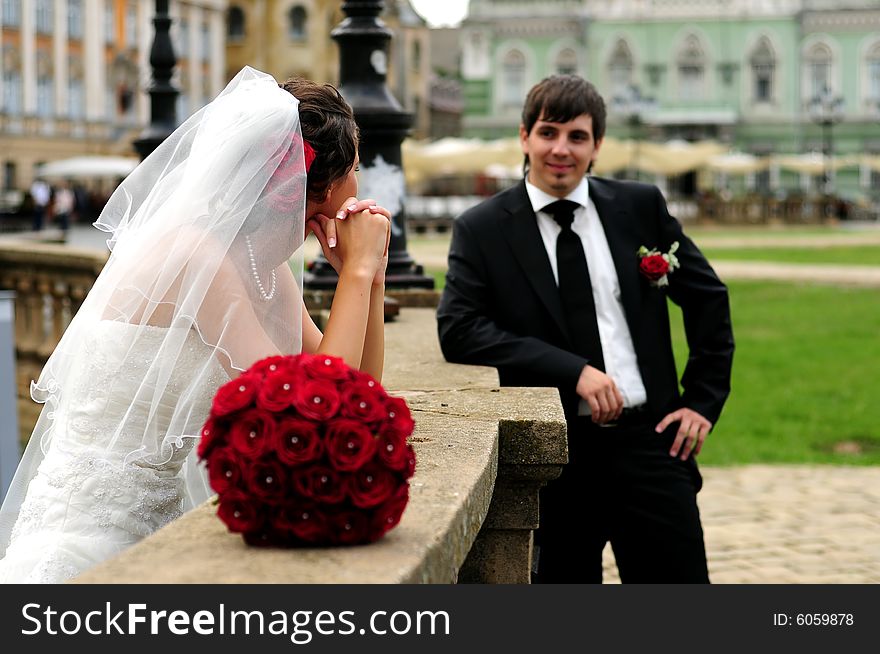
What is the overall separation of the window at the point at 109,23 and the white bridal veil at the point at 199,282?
59.1 meters

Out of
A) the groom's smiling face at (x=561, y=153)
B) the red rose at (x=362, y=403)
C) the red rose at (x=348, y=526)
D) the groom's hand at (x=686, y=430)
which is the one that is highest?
the groom's smiling face at (x=561, y=153)

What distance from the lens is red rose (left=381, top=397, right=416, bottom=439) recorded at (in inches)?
90.6

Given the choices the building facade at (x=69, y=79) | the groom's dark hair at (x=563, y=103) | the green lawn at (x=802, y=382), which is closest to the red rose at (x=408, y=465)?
the groom's dark hair at (x=563, y=103)

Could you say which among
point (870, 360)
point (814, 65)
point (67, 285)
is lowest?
point (870, 360)

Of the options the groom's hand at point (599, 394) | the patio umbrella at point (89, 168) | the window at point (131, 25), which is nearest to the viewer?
the groom's hand at point (599, 394)

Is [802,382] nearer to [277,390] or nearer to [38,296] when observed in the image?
[38,296]

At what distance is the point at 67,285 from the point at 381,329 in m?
7.17

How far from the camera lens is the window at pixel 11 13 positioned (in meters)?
52.2

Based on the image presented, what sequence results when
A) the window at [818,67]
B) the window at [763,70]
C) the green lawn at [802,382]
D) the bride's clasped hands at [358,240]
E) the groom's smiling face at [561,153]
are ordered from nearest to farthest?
1. the bride's clasped hands at [358,240]
2. the groom's smiling face at [561,153]
3. the green lawn at [802,382]
4. the window at [818,67]
5. the window at [763,70]

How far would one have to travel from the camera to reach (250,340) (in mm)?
3264

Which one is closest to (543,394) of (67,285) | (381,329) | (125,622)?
(381,329)

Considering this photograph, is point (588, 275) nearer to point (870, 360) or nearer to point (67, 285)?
point (67, 285)

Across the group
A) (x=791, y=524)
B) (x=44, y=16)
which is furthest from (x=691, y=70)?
(x=791, y=524)

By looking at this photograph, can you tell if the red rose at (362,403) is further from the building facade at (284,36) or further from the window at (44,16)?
the building facade at (284,36)
